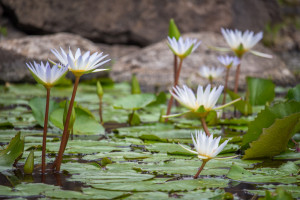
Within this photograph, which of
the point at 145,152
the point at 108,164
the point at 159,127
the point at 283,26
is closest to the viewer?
the point at 108,164

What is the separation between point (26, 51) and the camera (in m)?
3.82

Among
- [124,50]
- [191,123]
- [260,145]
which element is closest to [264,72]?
[124,50]

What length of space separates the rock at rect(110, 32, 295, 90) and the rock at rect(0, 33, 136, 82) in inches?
11.5

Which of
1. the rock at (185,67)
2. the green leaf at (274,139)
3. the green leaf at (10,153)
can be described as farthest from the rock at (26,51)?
the green leaf at (274,139)

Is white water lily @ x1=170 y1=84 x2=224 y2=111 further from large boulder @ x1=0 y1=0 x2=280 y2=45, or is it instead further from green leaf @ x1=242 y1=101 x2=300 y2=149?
large boulder @ x1=0 y1=0 x2=280 y2=45

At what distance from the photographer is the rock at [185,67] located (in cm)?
380

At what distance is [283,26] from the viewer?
6.79 meters

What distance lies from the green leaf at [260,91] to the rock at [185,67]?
4.20ft

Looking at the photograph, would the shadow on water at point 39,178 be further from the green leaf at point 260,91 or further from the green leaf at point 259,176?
the green leaf at point 260,91

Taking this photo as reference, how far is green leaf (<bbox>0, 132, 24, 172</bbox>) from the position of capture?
1149mm

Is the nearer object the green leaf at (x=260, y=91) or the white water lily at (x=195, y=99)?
the white water lily at (x=195, y=99)

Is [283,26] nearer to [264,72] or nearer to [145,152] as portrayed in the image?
[264,72]

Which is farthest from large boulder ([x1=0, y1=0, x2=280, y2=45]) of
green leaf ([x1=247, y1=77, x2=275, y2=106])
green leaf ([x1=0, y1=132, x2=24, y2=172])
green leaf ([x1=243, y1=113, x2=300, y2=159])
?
green leaf ([x1=243, y1=113, x2=300, y2=159])

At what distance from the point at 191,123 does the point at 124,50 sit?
10.4 ft
